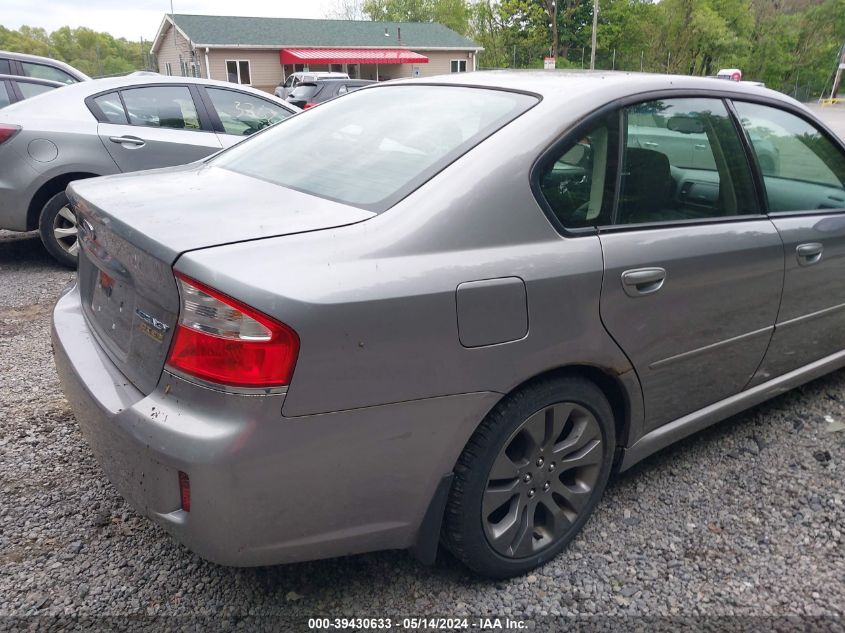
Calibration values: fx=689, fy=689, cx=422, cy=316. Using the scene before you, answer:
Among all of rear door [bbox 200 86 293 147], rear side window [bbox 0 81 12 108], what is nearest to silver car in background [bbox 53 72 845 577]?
rear door [bbox 200 86 293 147]

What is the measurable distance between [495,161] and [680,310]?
877 millimetres

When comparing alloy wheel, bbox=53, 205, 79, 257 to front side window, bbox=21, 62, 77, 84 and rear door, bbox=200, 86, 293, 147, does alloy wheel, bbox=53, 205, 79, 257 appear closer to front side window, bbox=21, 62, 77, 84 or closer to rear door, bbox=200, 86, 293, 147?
rear door, bbox=200, 86, 293, 147

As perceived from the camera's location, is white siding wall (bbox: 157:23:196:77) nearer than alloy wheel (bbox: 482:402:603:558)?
No

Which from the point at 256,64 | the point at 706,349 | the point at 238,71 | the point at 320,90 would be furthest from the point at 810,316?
the point at 256,64

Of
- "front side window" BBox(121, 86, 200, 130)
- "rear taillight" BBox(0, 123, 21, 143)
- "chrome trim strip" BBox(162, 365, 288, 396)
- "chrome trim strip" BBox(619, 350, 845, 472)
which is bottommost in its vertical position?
"chrome trim strip" BBox(619, 350, 845, 472)

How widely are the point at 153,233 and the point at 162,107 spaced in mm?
4804

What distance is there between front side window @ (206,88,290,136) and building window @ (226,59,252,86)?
3481 centimetres

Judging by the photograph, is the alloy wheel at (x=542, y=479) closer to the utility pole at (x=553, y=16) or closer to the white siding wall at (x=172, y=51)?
the white siding wall at (x=172, y=51)

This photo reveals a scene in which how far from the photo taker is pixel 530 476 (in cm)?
220

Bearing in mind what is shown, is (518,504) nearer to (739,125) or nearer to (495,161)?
(495,161)

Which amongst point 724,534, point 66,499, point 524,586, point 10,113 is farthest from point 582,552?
point 10,113

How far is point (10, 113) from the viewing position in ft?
18.0

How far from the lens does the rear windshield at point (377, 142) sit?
2.11m

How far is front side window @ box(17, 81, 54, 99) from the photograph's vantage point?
7.33 m
